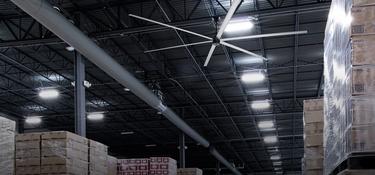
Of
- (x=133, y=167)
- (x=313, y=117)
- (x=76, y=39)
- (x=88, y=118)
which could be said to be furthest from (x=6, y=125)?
(x=88, y=118)

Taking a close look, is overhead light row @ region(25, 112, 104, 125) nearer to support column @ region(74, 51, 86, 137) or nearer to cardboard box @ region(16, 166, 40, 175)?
support column @ region(74, 51, 86, 137)

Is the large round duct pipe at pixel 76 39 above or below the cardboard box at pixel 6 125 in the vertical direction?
above

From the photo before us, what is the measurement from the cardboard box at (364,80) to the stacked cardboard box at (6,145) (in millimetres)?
7146

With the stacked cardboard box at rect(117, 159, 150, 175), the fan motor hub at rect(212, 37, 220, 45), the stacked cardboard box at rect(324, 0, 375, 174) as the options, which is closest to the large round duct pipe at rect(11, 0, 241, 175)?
the stacked cardboard box at rect(117, 159, 150, 175)

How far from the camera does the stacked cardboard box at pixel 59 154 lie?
11.7m

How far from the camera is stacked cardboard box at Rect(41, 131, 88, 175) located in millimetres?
11664

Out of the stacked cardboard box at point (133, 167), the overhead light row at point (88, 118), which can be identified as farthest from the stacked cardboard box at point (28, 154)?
the overhead light row at point (88, 118)

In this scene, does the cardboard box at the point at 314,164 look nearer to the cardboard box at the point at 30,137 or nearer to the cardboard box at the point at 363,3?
the cardboard box at the point at 363,3

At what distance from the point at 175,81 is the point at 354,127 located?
17272 millimetres

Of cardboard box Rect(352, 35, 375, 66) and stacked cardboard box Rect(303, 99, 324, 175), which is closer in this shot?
cardboard box Rect(352, 35, 375, 66)

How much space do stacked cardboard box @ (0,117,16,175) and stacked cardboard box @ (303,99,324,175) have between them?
5622 millimetres

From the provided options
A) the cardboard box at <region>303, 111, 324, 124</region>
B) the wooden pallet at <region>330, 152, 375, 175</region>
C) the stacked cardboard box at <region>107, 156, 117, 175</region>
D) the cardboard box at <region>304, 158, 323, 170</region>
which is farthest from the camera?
the stacked cardboard box at <region>107, 156, 117, 175</region>

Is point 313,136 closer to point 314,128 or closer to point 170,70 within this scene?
point 314,128

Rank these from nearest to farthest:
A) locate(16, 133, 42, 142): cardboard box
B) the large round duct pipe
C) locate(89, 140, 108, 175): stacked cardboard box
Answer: the large round duct pipe < locate(16, 133, 42, 142): cardboard box < locate(89, 140, 108, 175): stacked cardboard box
